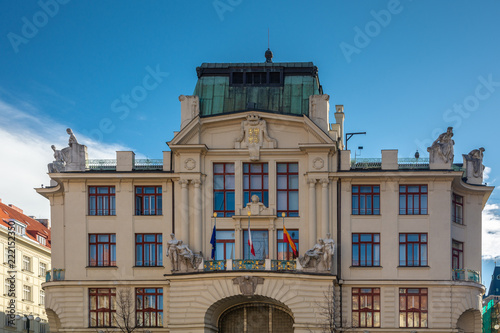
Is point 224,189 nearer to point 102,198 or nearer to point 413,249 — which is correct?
point 102,198

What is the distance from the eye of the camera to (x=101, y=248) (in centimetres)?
5544

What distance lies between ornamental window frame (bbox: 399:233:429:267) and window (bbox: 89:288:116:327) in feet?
60.0

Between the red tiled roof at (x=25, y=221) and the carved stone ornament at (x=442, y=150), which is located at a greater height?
the carved stone ornament at (x=442, y=150)

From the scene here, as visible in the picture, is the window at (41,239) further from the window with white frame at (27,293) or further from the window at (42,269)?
the window with white frame at (27,293)

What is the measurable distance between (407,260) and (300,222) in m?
7.08

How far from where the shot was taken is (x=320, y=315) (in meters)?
51.2

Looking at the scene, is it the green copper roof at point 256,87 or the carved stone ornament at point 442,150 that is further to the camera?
the green copper roof at point 256,87

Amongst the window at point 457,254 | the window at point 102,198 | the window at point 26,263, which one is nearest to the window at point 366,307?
the window at point 457,254

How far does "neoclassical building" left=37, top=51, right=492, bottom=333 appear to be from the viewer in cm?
5388

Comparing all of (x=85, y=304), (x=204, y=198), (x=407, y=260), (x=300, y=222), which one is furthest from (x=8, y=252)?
(x=407, y=260)

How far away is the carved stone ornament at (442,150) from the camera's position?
54781mm

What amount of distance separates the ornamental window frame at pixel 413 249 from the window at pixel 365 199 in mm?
2416

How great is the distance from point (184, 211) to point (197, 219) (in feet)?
3.16

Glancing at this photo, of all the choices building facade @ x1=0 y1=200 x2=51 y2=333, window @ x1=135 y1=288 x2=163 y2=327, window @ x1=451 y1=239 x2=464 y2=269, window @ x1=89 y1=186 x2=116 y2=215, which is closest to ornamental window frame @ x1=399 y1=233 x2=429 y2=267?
window @ x1=451 y1=239 x2=464 y2=269
